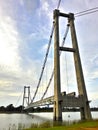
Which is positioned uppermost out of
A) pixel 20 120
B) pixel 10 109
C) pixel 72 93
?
pixel 10 109

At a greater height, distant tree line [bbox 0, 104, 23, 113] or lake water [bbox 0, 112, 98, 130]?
distant tree line [bbox 0, 104, 23, 113]

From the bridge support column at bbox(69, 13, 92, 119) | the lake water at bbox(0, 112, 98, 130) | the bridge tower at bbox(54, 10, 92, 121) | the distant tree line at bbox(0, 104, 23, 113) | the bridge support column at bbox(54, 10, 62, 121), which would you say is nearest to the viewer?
the lake water at bbox(0, 112, 98, 130)

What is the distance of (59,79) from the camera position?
87.1 feet

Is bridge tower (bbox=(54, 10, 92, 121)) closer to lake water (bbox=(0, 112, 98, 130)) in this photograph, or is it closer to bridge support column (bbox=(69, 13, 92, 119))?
bridge support column (bbox=(69, 13, 92, 119))

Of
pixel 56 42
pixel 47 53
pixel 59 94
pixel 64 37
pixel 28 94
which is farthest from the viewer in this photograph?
pixel 28 94

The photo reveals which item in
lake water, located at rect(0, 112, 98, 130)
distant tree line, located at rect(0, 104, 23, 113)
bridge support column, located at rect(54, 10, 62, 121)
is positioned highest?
distant tree line, located at rect(0, 104, 23, 113)

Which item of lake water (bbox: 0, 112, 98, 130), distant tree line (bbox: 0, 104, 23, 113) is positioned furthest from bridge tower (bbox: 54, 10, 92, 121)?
distant tree line (bbox: 0, 104, 23, 113)

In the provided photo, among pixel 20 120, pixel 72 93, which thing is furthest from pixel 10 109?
pixel 72 93

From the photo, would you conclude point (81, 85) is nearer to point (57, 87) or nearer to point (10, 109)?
point (57, 87)

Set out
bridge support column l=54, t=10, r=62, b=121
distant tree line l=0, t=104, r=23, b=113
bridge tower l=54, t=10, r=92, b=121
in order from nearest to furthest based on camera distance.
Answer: bridge support column l=54, t=10, r=62, b=121 → bridge tower l=54, t=10, r=92, b=121 → distant tree line l=0, t=104, r=23, b=113

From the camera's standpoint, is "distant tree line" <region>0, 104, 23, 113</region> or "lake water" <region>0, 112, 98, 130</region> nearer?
"lake water" <region>0, 112, 98, 130</region>

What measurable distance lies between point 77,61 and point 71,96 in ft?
14.9

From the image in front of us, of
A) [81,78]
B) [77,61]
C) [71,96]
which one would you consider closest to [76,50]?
[77,61]

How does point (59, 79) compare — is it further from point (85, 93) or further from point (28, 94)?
point (28, 94)
